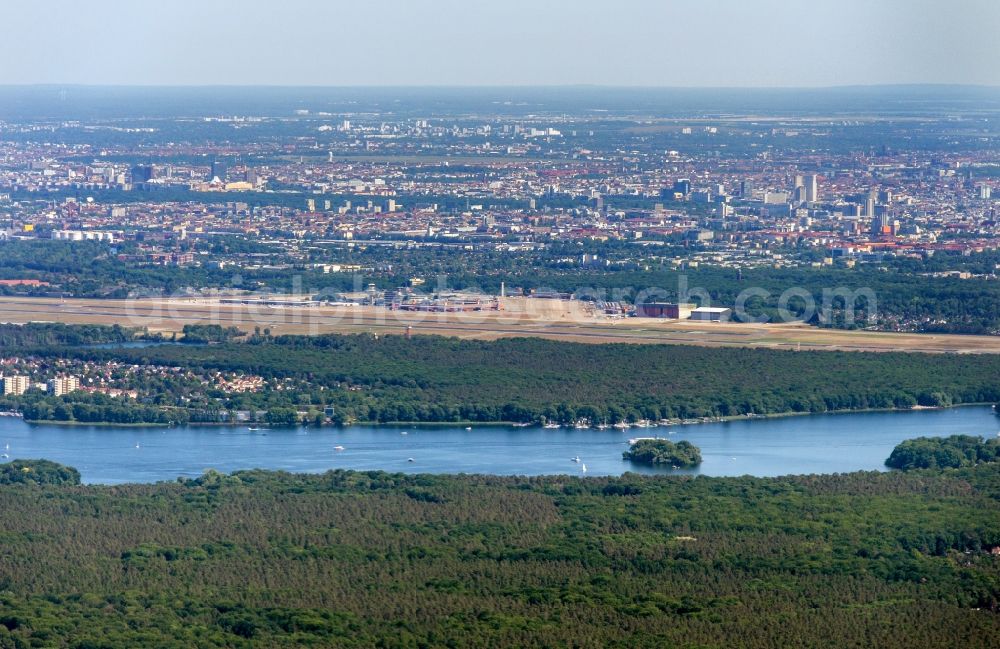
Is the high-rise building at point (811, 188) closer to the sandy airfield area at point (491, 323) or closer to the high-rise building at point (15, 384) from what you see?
the sandy airfield area at point (491, 323)

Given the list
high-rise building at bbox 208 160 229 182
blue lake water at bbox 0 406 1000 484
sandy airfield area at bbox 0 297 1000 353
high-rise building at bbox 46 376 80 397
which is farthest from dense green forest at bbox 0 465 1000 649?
high-rise building at bbox 208 160 229 182

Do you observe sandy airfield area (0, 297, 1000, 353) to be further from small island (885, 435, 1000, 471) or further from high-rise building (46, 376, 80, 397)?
small island (885, 435, 1000, 471)

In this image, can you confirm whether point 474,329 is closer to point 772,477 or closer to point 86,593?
point 772,477

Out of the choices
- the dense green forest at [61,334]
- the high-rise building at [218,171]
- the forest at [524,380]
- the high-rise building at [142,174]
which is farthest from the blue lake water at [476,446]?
the high-rise building at [218,171]

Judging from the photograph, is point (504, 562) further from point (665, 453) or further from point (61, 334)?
point (61, 334)

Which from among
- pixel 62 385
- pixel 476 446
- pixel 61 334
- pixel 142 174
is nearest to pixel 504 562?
pixel 476 446

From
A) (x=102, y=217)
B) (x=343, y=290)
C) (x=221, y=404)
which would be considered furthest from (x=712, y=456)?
(x=102, y=217)

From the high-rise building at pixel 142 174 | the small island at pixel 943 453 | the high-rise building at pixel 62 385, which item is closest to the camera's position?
the small island at pixel 943 453
